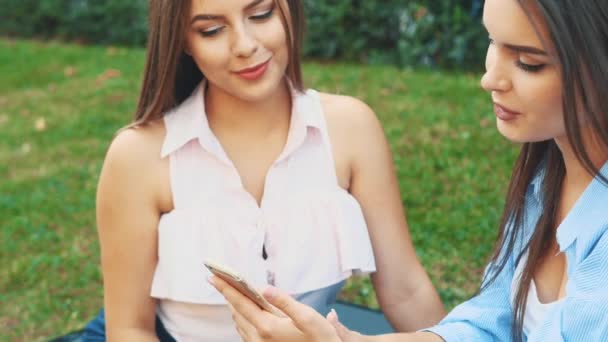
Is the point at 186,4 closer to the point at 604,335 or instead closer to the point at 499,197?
the point at 604,335

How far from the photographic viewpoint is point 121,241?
8.94ft

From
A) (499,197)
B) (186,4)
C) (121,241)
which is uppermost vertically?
(186,4)

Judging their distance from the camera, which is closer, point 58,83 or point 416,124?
point 416,124

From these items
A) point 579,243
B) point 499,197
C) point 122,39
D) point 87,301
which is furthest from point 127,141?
point 122,39

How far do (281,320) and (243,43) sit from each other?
806 millimetres

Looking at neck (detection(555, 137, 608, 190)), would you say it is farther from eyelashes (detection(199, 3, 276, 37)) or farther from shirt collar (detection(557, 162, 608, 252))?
eyelashes (detection(199, 3, 276, 37))

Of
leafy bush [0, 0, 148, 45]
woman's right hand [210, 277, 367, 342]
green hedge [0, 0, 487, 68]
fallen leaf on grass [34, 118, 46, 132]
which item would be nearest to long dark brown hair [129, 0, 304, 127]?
woman's right hand [210, 277, 367, 342]

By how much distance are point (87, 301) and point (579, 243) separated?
10.7 feet

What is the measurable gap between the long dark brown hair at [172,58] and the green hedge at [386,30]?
4.77 metres

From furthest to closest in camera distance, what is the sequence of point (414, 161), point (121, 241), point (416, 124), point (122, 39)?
1. point (122, 39)
2. point (416, 124)
3. point (414, 161)
4. point (121, 241)

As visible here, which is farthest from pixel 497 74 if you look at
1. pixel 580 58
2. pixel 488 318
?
pixel 488 318

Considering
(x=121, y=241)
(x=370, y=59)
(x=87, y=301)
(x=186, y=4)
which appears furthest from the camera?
(x=370, y=59)

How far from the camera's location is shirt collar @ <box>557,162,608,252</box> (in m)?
1.98

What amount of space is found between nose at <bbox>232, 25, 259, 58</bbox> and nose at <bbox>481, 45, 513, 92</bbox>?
0.78m
